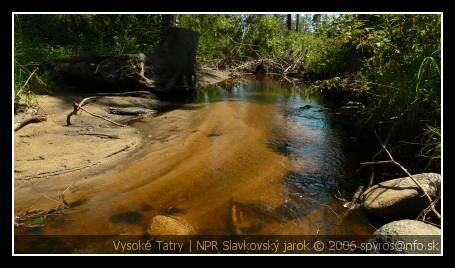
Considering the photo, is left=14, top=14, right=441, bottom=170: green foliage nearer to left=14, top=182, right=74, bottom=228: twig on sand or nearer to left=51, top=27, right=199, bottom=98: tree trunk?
left=51, top=27, right=199, bottom=98: tree trunk

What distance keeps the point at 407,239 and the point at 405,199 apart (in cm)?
86

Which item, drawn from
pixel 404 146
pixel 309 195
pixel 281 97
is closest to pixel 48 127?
pixel 309 195

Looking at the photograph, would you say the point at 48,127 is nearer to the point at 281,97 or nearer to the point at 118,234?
the point at 118,234

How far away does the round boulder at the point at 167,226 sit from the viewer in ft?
11.3

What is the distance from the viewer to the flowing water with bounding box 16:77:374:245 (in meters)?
3.70

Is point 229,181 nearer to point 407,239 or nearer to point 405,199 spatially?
point 405,199

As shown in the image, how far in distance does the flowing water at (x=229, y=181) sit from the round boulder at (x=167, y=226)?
10 cm

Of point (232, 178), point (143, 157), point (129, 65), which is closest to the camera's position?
point (232, 178)

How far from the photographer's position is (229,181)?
15.3 feet

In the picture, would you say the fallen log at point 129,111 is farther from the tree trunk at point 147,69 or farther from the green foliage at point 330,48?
the tree trunk at point 147,69

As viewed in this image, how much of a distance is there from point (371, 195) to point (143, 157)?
10.1 ft

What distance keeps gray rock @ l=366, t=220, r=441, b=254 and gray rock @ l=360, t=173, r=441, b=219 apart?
0.56 m

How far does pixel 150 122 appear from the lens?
7285mm

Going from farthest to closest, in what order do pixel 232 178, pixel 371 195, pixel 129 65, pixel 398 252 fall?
pixel 129 65, pixel 232 178, pixel 371 195, pixel 398 252
